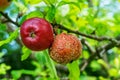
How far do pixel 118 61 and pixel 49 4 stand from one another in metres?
1.85

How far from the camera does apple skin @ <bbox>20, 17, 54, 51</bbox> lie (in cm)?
124

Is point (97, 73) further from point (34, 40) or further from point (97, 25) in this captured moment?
point (34, 40)

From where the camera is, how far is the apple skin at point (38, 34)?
1.24 m

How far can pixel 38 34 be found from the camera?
124 centimetres

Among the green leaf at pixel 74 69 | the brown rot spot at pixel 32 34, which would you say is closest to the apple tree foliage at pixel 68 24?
the green leaf at pixel 74 69

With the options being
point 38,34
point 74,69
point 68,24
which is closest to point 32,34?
point 38,34

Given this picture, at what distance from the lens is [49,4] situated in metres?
1.38

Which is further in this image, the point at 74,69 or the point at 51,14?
the point at 74,69

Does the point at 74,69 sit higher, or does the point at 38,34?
the point at 38,34

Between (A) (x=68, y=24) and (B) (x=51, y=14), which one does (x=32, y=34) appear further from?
(A) (x=68, y=24)

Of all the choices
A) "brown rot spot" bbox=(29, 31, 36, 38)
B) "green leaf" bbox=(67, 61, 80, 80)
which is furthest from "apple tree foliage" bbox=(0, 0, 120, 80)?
"brown rot spot" bbox=(29, 31, 36, 38)

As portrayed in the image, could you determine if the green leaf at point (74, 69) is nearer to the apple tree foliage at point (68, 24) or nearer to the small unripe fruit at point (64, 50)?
the apple tree foliage at point (68, 24)

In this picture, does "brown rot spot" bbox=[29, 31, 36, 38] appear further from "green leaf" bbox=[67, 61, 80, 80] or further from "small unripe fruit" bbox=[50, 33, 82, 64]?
"green leaf" bbox=[67, 61, 80, 80]

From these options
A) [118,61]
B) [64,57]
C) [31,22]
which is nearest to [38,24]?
[31,22]
